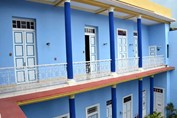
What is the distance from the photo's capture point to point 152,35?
14.9 meters

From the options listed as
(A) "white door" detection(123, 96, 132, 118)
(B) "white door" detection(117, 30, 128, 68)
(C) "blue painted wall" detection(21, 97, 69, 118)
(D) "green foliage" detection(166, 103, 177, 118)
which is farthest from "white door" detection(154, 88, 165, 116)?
(C) "blue painted wall" detection(21, 97, 69, 118)

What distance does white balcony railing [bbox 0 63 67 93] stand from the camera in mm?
6183

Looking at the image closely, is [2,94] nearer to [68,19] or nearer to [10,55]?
[10,55]

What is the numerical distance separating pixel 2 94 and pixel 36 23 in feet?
10.8

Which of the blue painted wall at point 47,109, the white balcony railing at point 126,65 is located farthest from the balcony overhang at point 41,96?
the blue painted wall at point 47,109

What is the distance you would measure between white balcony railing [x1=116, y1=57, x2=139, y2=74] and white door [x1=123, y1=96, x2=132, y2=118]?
2470 mm

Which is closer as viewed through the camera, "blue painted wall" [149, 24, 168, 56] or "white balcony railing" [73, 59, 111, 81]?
"white balcony railing" [73, 59, 111, 81]

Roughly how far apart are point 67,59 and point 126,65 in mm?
4524

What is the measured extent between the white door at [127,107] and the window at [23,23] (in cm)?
760

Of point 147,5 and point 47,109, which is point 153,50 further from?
point 47,109

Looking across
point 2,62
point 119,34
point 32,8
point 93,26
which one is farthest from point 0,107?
point 119,34

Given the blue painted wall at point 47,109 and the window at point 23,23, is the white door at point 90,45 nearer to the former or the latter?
the blue painted wall at point 47,109

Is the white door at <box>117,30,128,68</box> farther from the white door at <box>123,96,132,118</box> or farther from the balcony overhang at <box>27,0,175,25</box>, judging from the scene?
the white door at <box>123,96,132,118</box>

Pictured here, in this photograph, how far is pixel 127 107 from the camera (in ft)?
40.3
